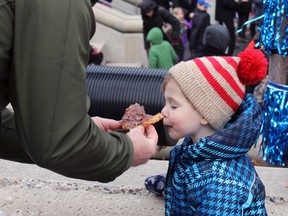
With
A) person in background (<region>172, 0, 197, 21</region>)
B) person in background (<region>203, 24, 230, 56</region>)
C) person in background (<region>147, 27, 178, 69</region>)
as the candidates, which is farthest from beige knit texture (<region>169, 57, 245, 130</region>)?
person in background (<region>172, 0, 197, 21</region>)

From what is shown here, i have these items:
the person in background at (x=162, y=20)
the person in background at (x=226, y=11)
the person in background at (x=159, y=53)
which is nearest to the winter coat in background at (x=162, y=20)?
the person in background at (x=162, y=20)

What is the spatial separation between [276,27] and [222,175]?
5.51ft

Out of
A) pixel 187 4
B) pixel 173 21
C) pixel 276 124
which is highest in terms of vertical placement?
pixel 276 124

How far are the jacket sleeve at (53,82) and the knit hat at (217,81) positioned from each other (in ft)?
1.84

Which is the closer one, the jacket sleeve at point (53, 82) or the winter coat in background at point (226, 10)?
the jacket sleeve at point (53, 82)

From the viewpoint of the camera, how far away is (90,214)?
2996mm

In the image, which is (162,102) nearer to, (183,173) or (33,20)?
(183,173)

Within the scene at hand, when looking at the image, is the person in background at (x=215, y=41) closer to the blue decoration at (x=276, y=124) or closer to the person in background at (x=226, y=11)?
the blue decoration at (x=276, y=124)

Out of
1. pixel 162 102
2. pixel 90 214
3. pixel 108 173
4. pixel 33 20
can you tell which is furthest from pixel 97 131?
pixel 162 102

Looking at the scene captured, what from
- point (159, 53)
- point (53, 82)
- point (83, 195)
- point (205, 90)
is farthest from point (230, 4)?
point (53, 82)

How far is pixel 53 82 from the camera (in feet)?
5.39

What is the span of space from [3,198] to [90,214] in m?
0.54

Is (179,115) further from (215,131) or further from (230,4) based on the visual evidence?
(230,4)

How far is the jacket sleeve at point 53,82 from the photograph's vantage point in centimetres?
160
